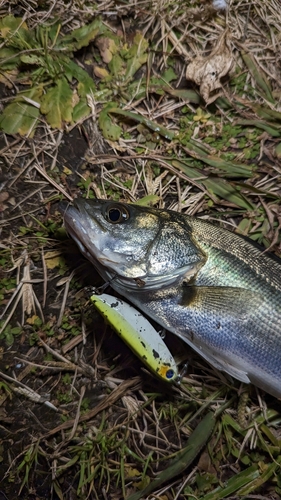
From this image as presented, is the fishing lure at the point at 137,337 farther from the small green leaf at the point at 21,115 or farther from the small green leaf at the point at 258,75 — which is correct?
the small green leaf at the point at 258,75

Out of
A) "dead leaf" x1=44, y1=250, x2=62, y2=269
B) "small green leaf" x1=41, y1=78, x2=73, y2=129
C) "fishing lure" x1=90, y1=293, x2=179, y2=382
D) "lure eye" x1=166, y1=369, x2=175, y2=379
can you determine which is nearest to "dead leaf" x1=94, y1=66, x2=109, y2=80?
"small green leaf" x1=41, y1=78, x2=73, y2=129

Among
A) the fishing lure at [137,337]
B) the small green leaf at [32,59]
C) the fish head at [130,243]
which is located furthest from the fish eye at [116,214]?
the small green leaf at [32,59]

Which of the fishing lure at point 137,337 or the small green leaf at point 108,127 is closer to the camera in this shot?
the fishing lure at point 137,337

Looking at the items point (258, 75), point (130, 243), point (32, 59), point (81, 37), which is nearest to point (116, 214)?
point (130, 243)

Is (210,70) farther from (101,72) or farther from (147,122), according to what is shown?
(101,72)

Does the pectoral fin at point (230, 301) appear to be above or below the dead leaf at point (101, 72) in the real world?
below

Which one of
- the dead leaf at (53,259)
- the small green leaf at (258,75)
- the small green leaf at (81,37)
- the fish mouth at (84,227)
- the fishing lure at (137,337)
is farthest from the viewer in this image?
the small green leaf at (258,75)

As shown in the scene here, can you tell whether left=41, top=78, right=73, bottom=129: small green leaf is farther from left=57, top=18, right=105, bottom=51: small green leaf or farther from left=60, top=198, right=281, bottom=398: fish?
left=60, top=198, right=281, bottom=398: fish

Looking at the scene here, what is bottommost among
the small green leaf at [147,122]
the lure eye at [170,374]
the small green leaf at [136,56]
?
the lure eye at [170,374]
